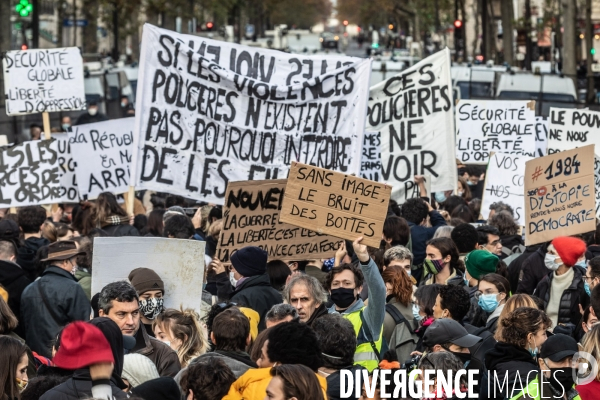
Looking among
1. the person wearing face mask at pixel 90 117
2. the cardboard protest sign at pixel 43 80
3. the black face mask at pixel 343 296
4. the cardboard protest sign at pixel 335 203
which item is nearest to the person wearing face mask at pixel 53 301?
the cardboard protest sign at pixel 335 203

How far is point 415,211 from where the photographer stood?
445 inches

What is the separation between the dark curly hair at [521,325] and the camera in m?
6.34

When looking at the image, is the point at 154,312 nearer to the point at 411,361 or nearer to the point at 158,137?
the point at 411,361

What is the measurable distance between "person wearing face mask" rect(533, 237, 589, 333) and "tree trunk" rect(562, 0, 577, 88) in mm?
23616

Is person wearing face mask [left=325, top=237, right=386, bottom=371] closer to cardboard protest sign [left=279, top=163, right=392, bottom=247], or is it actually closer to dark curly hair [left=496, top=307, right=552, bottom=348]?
cardboard protest sign [left=279, top=163, right=392, bottom=247]

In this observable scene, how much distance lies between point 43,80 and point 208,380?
11.5 metres

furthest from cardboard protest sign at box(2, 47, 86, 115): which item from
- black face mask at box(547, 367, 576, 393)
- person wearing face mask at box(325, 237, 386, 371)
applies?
black face mask at box(547, 367, 576, 393)

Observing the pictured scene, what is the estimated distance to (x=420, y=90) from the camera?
43.5 feet

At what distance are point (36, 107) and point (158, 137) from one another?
19.9 feet

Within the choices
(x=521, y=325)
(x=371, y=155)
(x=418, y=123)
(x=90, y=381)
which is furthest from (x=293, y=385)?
(x=371, y=155)

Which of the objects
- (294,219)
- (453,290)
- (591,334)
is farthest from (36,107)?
(591,334)

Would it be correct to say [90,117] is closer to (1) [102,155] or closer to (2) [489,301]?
(1) [102,155]

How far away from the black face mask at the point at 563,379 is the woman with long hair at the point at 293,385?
135cm

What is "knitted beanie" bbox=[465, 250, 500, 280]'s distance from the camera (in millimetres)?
8672
